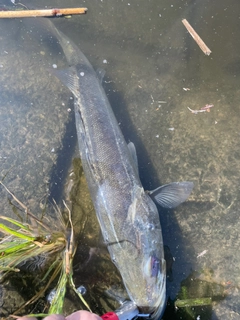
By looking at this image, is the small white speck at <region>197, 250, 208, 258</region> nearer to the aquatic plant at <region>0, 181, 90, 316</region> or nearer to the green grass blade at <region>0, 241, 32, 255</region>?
the aquatic plant at <region>0, 181, 90, 316</region>

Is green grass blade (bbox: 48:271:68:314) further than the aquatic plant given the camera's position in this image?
No

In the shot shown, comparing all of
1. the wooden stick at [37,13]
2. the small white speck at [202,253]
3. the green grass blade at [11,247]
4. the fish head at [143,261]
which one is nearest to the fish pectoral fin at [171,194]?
the fish head at [143,261]

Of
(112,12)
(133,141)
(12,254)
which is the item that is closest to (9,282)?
(12,254)

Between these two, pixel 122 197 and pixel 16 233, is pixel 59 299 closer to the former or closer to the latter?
pixel 16 233

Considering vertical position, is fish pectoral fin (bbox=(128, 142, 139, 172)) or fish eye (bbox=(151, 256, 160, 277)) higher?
fish pectoral fin (bbox=(128, 142, 139, 172))

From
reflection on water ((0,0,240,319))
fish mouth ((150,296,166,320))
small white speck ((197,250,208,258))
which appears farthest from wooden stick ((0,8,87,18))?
fish mouth ((150,296,166,320))

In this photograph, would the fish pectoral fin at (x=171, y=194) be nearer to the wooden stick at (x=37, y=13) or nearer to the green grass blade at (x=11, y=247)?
the green grass blade at (x=11, y=247)

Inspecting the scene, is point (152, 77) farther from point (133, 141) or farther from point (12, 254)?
point (12, 254)
